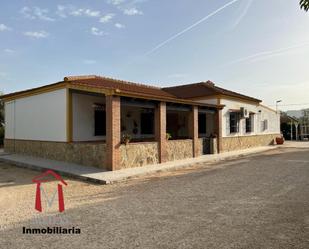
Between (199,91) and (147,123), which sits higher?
(199,91)

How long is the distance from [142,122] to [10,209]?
1313 cm

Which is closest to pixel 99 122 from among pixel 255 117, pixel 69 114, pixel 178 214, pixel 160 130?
pixel 69 114

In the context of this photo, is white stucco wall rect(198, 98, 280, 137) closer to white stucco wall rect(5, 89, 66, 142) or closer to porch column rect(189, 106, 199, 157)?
porch column rect(189, 106, 199, 157)

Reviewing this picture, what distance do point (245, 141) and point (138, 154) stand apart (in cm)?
1255

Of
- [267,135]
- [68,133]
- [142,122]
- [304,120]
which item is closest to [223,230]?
[68,133]

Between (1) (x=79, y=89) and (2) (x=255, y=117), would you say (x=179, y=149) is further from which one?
(2) (x=255, y=117)

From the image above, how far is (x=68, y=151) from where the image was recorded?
13109 millimetres

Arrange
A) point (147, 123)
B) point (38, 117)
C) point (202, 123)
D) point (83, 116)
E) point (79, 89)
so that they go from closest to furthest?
1. point (79, 89)
2. point (83, 116)
3. point (38, 117)
4. point (147, 123)
5. point (202, 123)

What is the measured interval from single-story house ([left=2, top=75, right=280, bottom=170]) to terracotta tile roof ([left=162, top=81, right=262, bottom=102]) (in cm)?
11

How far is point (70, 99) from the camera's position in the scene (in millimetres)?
13125

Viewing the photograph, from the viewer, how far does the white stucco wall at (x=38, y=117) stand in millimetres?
13523

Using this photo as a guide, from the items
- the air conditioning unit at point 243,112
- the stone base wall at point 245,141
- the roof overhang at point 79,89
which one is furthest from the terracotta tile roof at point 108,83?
the air conditioning unit at point 243,112

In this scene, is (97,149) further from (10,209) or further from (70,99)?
(10,209)

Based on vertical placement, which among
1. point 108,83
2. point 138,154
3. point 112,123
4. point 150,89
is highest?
point 150,89
